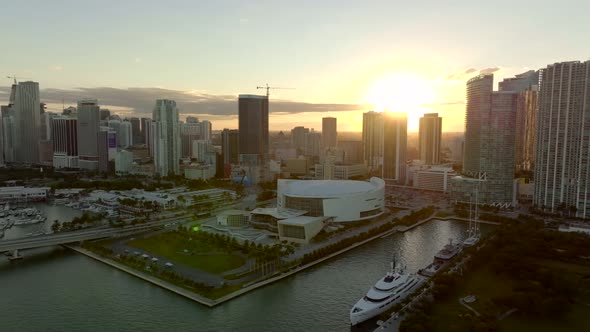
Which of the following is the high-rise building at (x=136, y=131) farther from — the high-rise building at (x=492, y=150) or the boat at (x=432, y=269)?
the boat at (x=432, y=269)

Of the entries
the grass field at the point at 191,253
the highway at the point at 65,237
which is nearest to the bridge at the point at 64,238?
the highway at the point at 65,237

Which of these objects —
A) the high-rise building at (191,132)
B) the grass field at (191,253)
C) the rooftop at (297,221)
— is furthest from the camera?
the high-rise building at (191,132)

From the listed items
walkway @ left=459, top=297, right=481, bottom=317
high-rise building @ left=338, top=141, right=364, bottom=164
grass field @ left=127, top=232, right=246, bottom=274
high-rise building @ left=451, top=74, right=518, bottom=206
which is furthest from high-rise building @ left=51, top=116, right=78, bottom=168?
walkway @ left=459, top=297, right=481, bottom=317

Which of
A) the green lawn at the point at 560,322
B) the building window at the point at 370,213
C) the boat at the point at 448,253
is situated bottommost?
the green lawn at the point at 560,322

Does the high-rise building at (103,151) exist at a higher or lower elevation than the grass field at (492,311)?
higher

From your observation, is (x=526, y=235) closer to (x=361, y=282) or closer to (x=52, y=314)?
(x=361, y=282)

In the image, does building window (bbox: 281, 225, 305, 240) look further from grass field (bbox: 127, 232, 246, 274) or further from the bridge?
the bridge
